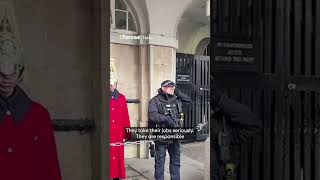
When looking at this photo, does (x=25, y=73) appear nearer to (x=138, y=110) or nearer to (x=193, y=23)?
(x=138, y=110)

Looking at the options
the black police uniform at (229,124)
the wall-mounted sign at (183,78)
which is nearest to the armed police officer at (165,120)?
the black police uniform at (229,124)

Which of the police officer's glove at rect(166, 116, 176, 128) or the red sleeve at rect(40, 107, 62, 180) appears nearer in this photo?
the red sleeve at rect(40, 107, 62, 180)

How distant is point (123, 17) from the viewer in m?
6.96

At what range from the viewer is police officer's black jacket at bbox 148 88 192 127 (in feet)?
16.4

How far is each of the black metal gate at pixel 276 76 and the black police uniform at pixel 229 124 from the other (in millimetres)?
55

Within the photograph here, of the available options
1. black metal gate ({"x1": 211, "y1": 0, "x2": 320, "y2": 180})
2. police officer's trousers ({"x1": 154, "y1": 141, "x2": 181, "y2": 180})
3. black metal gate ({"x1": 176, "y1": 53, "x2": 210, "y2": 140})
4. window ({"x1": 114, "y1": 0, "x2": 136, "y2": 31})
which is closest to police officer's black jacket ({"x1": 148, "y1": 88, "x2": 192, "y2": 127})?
police officer's trousers ({"x1": 154, "y1": 141, "x2": 181, "y2": 180})

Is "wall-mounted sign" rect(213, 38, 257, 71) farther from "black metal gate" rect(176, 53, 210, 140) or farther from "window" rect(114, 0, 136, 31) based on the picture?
"black metal gate" rect(176, 53, 210, 140)

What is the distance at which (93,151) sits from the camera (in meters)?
2.35

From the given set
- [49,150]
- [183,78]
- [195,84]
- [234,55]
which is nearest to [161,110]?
[234,55]

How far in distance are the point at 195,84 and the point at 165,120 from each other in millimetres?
3225

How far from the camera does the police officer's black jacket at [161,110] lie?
4.99 m

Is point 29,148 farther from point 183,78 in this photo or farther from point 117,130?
point 183,78

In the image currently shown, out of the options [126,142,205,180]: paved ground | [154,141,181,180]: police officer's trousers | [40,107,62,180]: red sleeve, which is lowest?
[126,142,205,180]: paved ground

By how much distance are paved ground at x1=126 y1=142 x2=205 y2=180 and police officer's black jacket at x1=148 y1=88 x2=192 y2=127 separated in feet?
3.25
